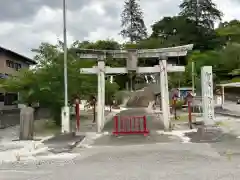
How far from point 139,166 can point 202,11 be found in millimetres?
68111

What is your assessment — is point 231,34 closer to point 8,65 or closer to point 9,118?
point 8,65

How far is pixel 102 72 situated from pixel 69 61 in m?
3.31

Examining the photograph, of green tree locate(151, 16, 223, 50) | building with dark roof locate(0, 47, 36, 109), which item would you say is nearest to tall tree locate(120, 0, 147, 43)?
green tree locate(151, 16, 223, 50)

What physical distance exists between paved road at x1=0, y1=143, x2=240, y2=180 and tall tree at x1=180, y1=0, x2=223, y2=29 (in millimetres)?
62961

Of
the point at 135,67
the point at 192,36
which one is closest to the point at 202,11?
the point at 192,36

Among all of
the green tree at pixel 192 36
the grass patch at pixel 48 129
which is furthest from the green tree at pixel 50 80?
the green tree at pixel 192 36

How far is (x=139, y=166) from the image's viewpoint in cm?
1076

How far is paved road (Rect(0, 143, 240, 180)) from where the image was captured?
9364 mm

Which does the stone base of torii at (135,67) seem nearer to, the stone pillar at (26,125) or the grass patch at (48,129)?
the grass patch at (48,129)

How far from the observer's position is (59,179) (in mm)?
9195

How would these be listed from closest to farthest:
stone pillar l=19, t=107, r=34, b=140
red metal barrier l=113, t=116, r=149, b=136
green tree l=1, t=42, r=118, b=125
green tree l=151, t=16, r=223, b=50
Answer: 1. stone pillar l=19, t=107, r=34, b=140
2. red metal barrier l=113, t=116, r=149, b=136
3. green tree l=1, t=42, r=118, b=125
4. green tree l=151, t=16, r=223, b=50

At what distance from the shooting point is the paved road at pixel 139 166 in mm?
9364

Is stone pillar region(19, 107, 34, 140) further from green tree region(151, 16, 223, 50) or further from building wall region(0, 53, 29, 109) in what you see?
green tree region(151, 16, 223, 50)

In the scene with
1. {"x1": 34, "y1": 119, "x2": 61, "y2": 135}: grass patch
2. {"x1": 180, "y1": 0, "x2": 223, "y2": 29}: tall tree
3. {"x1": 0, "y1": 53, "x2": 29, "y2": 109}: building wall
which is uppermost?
{"x1": 180, "y1": 0, "x2": 223, "y2": 29}: tall tree
